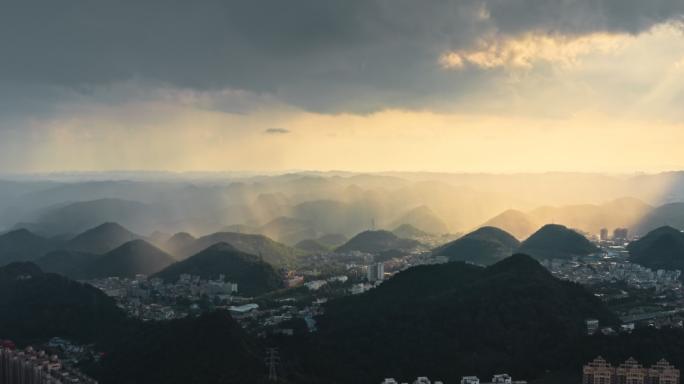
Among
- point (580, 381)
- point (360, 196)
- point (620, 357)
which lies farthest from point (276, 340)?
point (360, 196)

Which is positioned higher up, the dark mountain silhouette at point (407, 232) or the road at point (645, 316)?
the dark mountain silhouette at point (407, 232)

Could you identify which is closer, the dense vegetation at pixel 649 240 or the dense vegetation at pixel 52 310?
the dense vegetation at pixel 52 310

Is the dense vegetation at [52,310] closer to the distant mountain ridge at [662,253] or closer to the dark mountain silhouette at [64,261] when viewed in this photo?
the dark mountain silhouette at [64,261]

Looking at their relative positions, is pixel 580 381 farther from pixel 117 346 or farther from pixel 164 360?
pixel 117 346

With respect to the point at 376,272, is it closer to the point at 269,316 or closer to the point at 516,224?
the point at 269,316

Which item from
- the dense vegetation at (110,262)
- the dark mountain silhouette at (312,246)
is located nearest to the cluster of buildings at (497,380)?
the dense vegetation at (110,262)

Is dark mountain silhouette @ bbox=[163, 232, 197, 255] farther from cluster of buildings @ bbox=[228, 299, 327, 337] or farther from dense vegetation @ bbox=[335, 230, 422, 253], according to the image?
cluster of buildings @ bbox=[228, 299, 327, 337]
